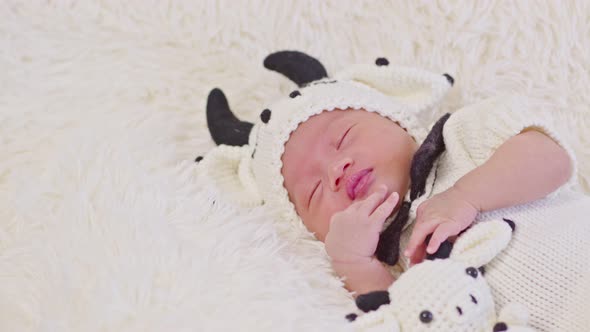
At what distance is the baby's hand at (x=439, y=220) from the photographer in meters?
0.87

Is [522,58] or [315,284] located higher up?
[522,58]

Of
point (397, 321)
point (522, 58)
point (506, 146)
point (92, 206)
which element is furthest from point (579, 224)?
point (92, 206)

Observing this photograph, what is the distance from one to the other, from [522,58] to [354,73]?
0.32 m

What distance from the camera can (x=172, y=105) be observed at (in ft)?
4.23

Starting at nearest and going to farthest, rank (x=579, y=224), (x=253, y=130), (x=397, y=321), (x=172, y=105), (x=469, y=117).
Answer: (x=397, y=321)
(x=579, y=224)
(x=469, y=117)
(x=253, y=130)
(x=172, y=105)

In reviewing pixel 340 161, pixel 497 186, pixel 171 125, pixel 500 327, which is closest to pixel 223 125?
pixel 171 125

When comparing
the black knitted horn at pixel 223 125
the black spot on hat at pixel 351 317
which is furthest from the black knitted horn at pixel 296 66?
the black spot on hat at pixel 351 317

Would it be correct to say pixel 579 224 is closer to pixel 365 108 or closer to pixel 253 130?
pixel 365 108

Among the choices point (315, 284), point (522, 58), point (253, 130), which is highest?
point (522, 58)

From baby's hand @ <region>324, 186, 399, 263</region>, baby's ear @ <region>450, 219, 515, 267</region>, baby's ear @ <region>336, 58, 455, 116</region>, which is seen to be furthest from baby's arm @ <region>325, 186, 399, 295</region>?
baby's ear @ <region>336, 58, 455, 116</region>

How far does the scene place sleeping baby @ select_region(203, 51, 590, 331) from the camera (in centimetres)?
88

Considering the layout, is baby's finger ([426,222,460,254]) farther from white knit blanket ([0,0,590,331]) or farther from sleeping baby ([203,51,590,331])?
white knit blanket ([0,0,590,331])

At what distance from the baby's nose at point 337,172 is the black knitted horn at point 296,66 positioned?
0.25 metres

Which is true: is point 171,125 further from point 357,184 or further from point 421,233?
point 421,233
